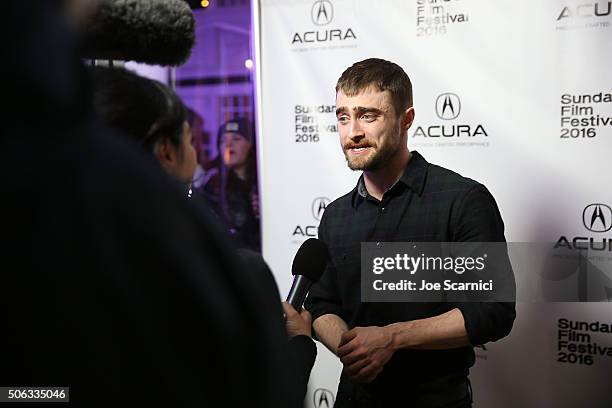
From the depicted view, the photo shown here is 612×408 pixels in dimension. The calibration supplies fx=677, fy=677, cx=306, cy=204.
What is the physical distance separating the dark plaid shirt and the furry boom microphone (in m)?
1.09

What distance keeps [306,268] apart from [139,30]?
0.98m

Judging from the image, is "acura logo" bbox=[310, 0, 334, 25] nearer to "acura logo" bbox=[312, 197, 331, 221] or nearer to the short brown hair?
the short brown hair

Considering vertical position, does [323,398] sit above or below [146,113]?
below

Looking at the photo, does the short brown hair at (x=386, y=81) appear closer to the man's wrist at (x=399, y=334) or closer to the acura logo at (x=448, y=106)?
the acura logo at (x=448, y=106)

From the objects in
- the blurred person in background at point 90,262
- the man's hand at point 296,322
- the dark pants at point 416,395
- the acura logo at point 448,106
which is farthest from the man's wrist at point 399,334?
the blurred person in background at point 90,262

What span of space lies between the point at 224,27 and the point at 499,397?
5415 millimetres

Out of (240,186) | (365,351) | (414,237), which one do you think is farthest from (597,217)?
(240,186)

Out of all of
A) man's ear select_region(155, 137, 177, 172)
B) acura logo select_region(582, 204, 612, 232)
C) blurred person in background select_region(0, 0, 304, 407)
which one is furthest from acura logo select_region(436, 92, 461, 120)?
blurred person in background select_region(0, 0, 304, 407)

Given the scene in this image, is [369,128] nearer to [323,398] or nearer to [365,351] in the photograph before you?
[365,351]

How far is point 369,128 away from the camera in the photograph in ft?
7.18

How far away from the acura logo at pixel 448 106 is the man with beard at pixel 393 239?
96 mm

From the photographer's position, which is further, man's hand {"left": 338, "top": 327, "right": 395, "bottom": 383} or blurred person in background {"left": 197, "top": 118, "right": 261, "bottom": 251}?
blurred person in background {"left": 197, "top": 118, "right": 261, "bottom": 251}

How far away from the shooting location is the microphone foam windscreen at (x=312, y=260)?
197 cm

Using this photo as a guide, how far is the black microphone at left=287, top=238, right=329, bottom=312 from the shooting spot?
1.79 meters
